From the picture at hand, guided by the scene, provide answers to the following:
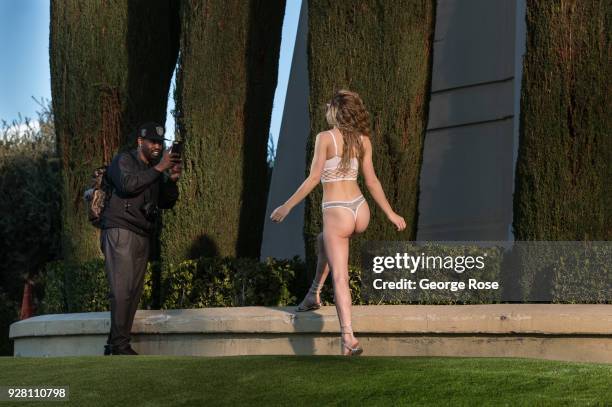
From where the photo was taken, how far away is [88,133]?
1388 centimetres

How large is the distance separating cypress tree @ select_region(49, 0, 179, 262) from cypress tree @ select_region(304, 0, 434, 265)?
3348 millimetres

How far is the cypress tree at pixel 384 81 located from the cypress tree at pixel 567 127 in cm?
127

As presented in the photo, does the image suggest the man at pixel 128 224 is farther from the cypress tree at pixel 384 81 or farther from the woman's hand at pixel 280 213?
the cypress tree at pixel 384 81

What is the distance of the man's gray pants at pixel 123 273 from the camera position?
10156mm

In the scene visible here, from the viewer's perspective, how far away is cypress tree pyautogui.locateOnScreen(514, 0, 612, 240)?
33.6 feet

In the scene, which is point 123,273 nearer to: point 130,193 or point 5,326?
point 130,193

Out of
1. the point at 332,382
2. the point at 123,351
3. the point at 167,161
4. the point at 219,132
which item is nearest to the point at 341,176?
the point at 167,161

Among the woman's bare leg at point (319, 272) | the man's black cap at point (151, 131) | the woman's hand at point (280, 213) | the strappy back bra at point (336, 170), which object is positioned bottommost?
the woman's bare leg at point (319, 272)

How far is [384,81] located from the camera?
1138 cm

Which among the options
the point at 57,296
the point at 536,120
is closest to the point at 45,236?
the point at 57,296

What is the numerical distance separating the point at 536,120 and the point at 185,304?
14.5ft

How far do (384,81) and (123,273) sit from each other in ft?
11.1

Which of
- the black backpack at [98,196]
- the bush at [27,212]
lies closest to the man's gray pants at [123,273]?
the black backpack at [98,196]

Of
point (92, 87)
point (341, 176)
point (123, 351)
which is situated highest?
point (92, 87)
